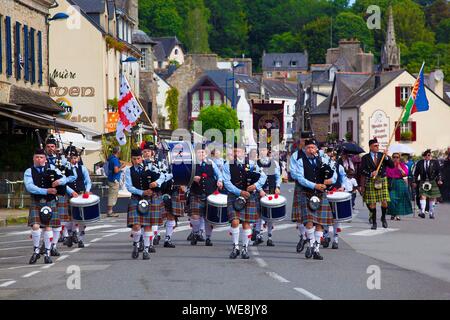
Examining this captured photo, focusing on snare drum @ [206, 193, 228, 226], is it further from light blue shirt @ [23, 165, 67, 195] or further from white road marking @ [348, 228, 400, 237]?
white road marking @ [348, 228, 400, 237]

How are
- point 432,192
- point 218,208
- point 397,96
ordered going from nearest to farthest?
1. point 218,208
2. point 432,192
3. point 397,96

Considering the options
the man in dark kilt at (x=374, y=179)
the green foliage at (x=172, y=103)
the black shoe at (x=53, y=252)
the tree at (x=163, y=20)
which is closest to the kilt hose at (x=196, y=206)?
the black shoe at (x=53, y=252)

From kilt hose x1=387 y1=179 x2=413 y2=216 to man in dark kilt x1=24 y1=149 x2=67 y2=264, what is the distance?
448 inches

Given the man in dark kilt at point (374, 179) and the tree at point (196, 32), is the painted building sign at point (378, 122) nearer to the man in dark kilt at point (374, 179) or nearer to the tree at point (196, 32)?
the man in dark kilt at point (374, 179)

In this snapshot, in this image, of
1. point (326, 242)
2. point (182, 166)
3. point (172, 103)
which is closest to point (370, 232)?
point (326, 242)

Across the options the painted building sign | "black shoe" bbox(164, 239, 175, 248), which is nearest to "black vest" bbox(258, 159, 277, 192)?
"black shoe" bbox(164, 239, 175, 248)

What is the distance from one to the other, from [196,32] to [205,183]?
14174 cm

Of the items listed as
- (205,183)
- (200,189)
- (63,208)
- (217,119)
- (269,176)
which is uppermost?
(217,119)

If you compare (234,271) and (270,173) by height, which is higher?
(270,173)

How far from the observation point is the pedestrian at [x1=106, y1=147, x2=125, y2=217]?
28859mm

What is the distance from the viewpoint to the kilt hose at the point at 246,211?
58.2 feet

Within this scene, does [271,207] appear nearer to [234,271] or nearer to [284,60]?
[234,271]

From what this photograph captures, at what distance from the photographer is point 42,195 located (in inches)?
673

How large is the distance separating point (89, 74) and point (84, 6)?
143 inches
